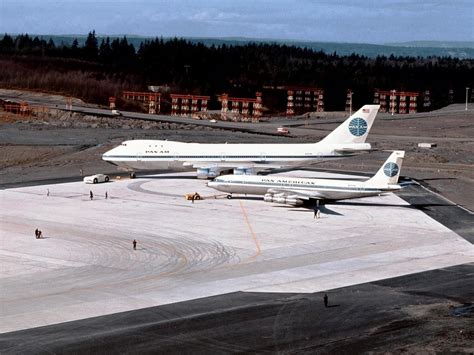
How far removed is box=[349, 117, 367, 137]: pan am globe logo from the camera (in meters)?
113

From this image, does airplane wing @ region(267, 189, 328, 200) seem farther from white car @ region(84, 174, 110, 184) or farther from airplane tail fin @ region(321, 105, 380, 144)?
white car @ region(84, 174, 110, 184)

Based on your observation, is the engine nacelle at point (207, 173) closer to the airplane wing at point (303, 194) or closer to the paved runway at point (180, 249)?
the paved runway at point (180, 249)

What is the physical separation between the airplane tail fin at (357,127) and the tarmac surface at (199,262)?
9.04 meters

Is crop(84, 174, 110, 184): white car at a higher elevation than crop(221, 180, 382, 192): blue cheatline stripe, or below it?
below

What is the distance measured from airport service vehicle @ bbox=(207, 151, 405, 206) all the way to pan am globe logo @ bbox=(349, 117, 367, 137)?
602 inches

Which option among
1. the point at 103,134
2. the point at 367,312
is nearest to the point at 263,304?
the point at 367,312

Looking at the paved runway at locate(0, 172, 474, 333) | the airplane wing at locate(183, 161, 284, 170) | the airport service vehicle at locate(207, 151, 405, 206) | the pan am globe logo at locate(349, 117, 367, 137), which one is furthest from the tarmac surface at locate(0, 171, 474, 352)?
the pan am globe logo at locate(349, 117, 367, 137)

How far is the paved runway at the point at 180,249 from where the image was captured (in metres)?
64.0

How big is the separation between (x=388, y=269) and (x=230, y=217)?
23901 millimetres

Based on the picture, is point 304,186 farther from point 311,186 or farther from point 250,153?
point 250,153

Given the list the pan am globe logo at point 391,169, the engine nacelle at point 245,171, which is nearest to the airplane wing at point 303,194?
the pan am globe logo at point 391,169

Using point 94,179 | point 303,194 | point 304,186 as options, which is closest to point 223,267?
point 303,194

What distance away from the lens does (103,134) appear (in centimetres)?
16525

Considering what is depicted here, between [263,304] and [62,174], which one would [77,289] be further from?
[62,174]
